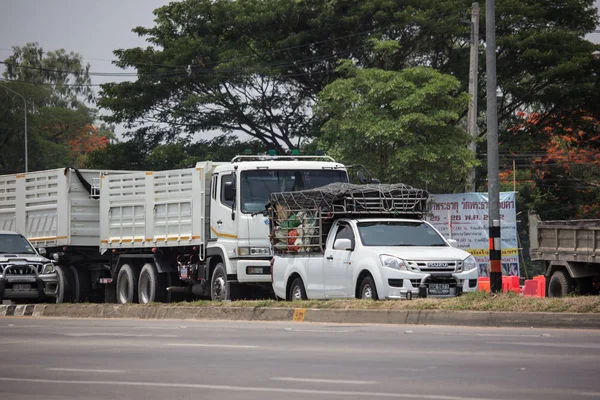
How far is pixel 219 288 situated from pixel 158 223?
9.70 feet

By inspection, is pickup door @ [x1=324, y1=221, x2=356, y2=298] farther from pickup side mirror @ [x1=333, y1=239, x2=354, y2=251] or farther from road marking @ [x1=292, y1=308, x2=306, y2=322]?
road marking @ [x1=292, y1=308, x2=306, y2=322]

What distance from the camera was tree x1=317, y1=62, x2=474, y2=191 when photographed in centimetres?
3641

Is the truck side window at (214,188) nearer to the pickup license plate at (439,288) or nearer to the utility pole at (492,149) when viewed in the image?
the utility pole at (492,149)

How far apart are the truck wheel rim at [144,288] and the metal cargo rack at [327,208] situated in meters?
5.39

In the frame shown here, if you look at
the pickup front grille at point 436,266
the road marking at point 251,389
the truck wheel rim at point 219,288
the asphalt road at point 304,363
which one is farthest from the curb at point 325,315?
the road marking at point 251,389

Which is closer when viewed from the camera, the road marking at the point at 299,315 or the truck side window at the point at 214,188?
the road marking at the point at 299,315

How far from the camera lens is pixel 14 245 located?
2775 centimetres

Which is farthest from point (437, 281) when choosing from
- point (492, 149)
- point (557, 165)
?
point (557, 165)

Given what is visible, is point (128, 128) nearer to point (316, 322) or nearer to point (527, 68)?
point (527, 68)

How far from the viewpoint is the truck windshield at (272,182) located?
79.6 ft

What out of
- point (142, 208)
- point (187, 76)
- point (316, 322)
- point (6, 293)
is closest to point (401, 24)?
point (187, 76)

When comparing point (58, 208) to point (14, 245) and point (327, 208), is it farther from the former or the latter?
point (327, 208)

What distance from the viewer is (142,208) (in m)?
27.5

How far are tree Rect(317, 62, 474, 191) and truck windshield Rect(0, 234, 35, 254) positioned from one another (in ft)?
40.4
